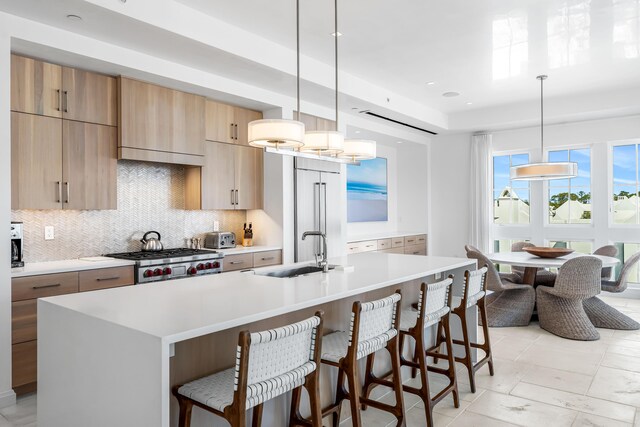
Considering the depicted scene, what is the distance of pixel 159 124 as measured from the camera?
161 inches

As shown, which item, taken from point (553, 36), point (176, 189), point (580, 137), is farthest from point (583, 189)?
point (176, 189)

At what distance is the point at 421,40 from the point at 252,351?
3.40 m

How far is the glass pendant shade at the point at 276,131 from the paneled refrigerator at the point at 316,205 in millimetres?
2445

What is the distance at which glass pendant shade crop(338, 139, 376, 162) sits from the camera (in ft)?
11.0

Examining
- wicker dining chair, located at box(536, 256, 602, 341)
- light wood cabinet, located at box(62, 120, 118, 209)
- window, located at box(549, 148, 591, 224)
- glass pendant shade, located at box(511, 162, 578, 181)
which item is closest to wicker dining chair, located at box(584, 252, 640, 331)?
wicker dining chair, located at box(536, 256, 602, 341)

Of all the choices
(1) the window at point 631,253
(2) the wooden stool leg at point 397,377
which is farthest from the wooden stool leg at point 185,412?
(1) the window at point 631,253

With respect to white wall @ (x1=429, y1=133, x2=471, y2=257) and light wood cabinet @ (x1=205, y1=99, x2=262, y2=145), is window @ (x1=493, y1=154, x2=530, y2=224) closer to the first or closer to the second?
white wall @ (x1=429, y1=133, x2=471, y2=257)

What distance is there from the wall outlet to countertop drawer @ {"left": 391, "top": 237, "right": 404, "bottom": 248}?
4.72 meters

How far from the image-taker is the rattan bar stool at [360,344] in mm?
2205

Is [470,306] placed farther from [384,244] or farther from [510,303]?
[384,244]

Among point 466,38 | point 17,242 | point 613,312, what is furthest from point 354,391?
point 613,312

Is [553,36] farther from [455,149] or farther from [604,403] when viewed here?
[455,149]

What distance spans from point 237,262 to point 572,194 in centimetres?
508

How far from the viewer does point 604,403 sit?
9.92 ft
